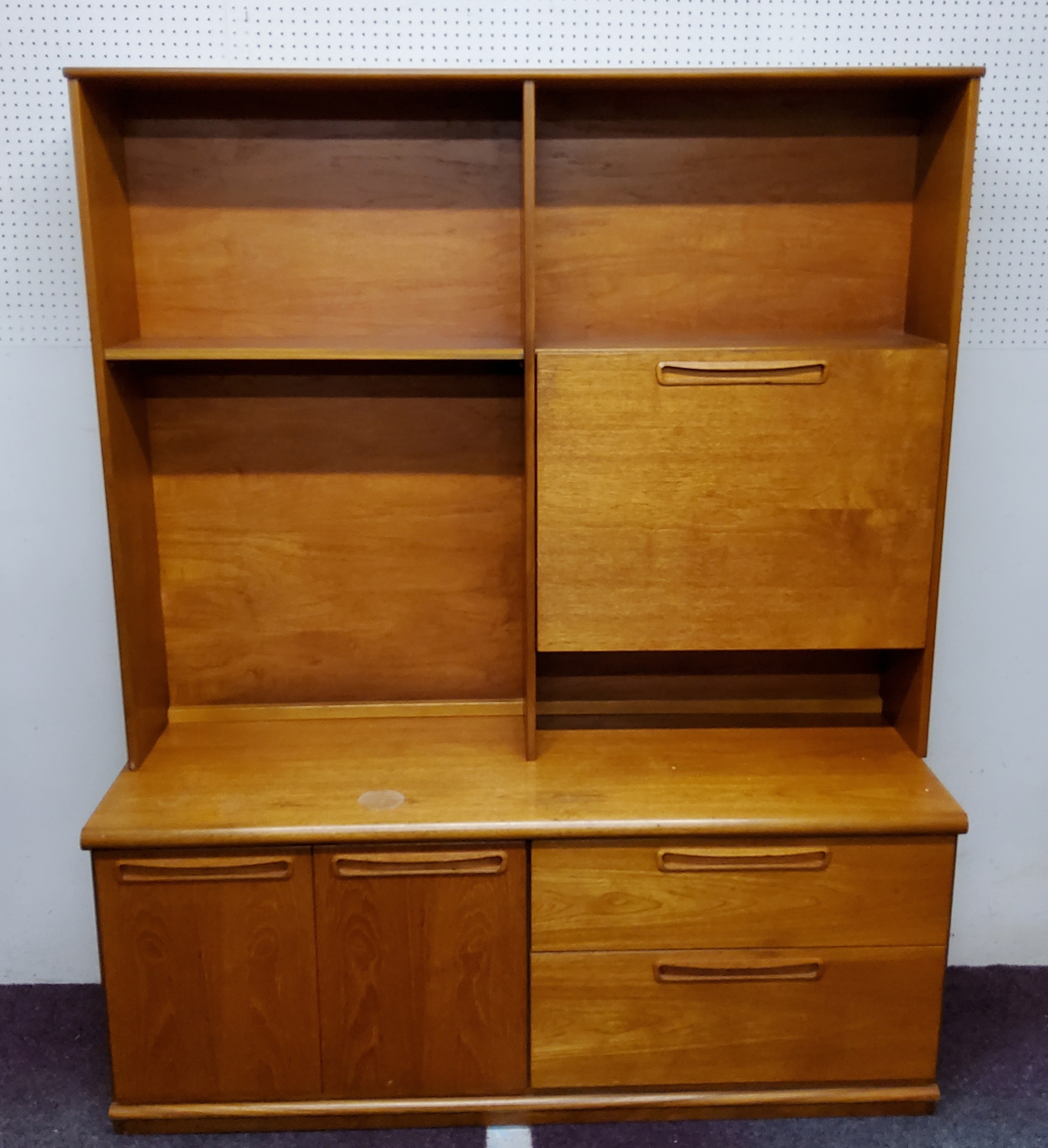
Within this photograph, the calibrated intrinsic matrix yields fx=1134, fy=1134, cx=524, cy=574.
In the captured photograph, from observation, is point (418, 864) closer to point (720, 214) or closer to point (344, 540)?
point (344, 540)

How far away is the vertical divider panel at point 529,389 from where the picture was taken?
2023mm

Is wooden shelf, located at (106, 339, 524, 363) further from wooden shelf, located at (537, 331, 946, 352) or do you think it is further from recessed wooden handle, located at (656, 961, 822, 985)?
recessed wooden handle, located at (656, 961, 822, 985)

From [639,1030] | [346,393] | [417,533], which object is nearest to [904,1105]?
[639,1030]

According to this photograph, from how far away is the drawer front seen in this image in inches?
83.7

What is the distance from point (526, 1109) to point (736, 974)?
0.50 m

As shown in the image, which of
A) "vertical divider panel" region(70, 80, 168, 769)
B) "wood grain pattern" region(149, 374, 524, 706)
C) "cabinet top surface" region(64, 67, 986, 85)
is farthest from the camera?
"wood grain pattern" region(149, 374, 524, 706)

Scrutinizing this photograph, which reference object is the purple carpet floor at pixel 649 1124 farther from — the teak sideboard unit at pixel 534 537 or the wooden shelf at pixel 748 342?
the wooden shelf at pixel 748 342

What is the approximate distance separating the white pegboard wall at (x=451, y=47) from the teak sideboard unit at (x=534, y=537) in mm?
123

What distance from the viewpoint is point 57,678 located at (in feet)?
8.39

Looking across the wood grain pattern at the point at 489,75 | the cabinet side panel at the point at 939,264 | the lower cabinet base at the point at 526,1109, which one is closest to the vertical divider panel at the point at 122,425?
the wood grain pattern at the point at 489,75

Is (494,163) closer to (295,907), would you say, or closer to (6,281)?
(6,281)

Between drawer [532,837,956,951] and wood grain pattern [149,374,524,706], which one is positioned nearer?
drawer [532,837,956,951]

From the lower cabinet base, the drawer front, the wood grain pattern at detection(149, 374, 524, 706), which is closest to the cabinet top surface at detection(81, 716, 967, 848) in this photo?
the wood grain pattern at detection(149, 374, 524, 706)

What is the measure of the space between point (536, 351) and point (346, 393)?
19.2 inches
